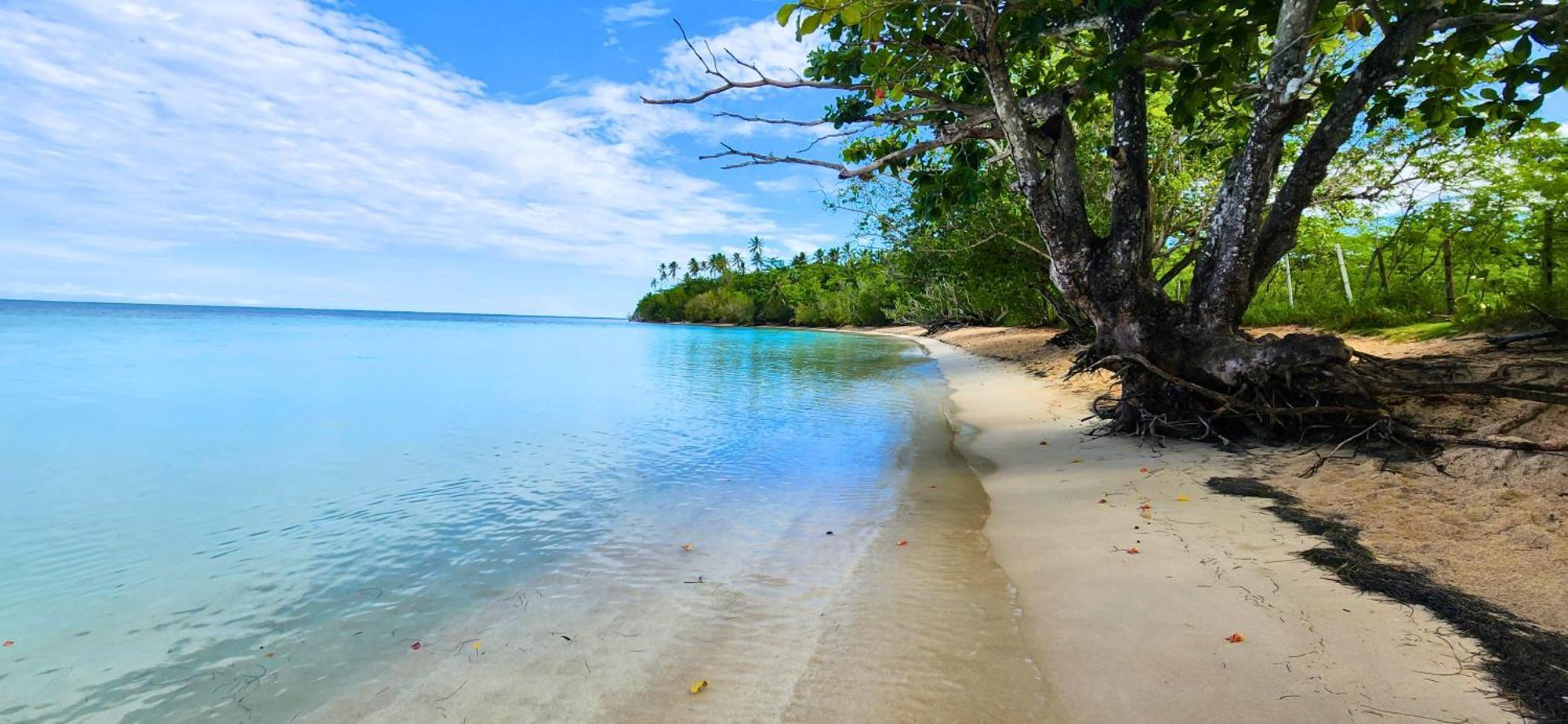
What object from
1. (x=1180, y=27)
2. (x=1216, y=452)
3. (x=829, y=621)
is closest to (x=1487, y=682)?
(x=829, y=621)

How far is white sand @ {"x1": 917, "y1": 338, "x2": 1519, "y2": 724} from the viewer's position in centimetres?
241

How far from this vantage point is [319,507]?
20.5ft

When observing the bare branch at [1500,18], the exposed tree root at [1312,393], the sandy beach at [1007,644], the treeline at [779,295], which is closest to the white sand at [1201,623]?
the sandy beach at [1007,644]

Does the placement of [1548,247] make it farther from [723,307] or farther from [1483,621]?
[723,307]

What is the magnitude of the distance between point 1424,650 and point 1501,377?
16.7 ft

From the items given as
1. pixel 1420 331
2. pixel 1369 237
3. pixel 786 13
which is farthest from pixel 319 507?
pixel 1369 237

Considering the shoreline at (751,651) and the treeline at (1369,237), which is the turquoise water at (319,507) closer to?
the shoreline at (751,651)

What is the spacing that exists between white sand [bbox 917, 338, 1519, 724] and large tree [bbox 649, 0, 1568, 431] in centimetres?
203

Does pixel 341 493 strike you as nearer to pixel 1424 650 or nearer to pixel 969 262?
pixel 1424 650

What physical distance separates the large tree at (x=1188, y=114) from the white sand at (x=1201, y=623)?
2.03m

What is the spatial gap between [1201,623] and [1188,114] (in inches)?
265

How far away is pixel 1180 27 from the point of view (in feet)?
22.2

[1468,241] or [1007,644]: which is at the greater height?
[1468,241]

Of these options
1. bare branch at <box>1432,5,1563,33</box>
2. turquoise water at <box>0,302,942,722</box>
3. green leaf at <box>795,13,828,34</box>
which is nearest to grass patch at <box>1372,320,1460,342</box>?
bare branch at <box>1432,5,1563,33</box>
